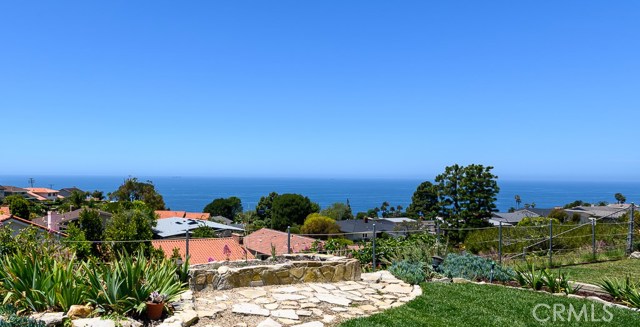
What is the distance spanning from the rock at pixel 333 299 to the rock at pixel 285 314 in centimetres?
79

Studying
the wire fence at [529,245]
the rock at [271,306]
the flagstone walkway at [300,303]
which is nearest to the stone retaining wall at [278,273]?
the flagstone walkway at [300,303]

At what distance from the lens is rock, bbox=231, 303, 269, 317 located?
5.75 meters

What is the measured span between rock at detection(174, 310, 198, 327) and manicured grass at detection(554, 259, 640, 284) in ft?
24.6

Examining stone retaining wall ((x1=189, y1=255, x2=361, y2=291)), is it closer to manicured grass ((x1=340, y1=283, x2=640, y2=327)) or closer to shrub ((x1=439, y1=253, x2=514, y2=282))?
manicured grass ((x1=340, y1=283, x2=640, y2=327))

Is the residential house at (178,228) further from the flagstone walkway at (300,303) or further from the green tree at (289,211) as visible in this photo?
the flagstone walkway at (300,303)

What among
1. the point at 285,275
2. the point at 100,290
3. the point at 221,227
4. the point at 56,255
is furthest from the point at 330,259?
the point at 221,227

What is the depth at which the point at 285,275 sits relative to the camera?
25.1ft

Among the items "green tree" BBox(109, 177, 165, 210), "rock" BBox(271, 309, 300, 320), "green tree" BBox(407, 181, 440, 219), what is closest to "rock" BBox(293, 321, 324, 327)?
"rock" BBox(271, 309, 300, 320)

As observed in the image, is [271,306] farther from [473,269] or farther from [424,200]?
[424,200]

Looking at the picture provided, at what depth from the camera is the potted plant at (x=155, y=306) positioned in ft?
17.2

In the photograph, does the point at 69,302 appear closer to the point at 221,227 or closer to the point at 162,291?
the point at 162,291

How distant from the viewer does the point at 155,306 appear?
524 cm

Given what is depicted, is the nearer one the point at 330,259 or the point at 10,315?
the point at 10,315

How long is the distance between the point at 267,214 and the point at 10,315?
67.8 metres
